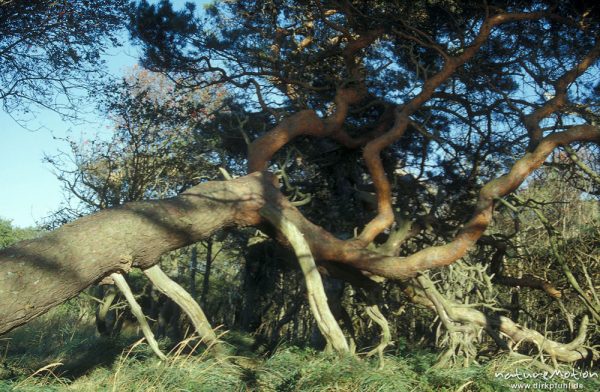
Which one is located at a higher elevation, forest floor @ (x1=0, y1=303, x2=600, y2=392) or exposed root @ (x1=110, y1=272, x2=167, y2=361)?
exposed root @ (x1=110, y1=272, x2=167, y2=361)

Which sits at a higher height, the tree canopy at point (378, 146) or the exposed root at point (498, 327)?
the tree canopy at point (378, 146)

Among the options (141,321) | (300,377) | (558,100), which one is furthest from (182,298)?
(558,100)

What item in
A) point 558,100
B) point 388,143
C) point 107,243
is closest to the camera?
point 107,243

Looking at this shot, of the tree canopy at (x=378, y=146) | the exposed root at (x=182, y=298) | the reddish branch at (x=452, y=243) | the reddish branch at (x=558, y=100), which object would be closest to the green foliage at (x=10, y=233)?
the tree canopy at (x=378, y=146)

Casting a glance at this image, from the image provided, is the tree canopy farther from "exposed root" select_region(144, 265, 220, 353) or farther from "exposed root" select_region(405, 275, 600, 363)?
"exposed root" select_region(144, 265, 220, 353)

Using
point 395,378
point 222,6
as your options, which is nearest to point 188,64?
point 222,6

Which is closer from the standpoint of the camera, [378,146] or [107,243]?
[107,243]

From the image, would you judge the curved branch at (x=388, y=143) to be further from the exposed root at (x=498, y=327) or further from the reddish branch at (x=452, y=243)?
the exposed root at (x=498, y=327)

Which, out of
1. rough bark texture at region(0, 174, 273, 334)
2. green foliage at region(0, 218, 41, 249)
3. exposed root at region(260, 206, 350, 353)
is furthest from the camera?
green foliage at region(0, 218, 41, 249)

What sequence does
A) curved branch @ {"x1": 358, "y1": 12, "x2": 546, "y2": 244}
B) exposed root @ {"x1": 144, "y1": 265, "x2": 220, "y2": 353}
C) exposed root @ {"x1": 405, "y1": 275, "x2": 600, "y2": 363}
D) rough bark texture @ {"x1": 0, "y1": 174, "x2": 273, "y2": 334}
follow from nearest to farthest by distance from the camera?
rough bark texture @ {"x1": 0, "y1": 174, "x2": 273, "y2": 334} < exposed root @ {"x1": 144, "y1": 265, "x2": 220, "y2": 353} < curved branch @ {"x1": 358, "y1": 12, "x2": 546, "y2": 244} < exposed root @ {"x1": 405, "y1": 275, "x2": 600, "y2": 363}

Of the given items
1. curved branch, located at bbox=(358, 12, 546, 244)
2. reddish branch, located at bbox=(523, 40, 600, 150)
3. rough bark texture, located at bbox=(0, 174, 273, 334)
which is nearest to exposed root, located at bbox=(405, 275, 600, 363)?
curved branch, located at bbox=(358, 12, 546, 244)

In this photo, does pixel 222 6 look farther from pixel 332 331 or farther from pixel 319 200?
pixel 332 331

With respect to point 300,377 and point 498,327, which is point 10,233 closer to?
point 498,327

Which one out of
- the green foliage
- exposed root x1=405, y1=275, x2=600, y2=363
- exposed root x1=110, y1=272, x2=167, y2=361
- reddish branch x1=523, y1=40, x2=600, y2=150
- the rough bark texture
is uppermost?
the green foliage
